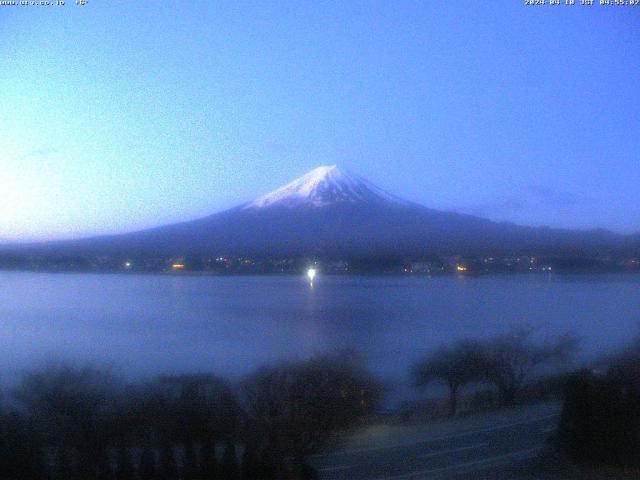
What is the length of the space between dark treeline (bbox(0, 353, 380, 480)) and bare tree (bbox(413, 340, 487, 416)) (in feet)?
1.76

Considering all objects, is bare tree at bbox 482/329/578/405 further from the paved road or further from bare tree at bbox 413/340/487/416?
the paved road

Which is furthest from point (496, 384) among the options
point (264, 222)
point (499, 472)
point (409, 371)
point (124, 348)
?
point (124, 348)

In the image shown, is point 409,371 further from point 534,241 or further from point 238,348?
point 534,241

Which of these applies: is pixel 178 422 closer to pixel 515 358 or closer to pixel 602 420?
pixel 515 358

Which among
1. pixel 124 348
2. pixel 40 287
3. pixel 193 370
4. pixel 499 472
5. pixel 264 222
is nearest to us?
pixel 499 472

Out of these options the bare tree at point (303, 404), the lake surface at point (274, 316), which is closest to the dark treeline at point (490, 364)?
the lake surface at point (274, 316)

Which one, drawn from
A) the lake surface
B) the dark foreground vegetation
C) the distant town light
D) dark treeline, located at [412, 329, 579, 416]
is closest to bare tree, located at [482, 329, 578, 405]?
dark treeline, located at [412, 329, 579, 416]

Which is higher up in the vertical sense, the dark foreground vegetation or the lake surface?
the lake surface

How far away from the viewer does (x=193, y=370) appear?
16.8 feet

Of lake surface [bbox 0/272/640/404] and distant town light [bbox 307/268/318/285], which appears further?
distant town light [bbox 307/268/318/285]

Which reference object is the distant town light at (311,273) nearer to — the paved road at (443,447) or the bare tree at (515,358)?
the bare tree at (515,358)

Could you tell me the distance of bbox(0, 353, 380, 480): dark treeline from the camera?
4422 millimetres

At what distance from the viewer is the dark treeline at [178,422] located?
4.42 meters

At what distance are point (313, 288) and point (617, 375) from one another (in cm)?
241
